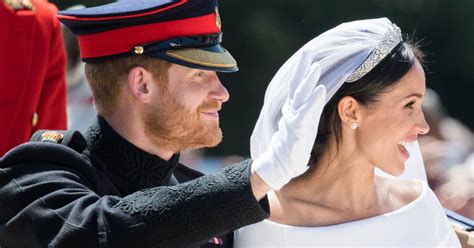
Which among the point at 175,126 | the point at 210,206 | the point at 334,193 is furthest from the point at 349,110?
the point at 210,206

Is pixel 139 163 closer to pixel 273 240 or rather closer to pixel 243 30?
pixel 273 240

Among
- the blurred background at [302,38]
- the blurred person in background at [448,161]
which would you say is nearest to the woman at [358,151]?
the blurred person in background at [448,161]

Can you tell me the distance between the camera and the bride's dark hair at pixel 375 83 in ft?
11.7

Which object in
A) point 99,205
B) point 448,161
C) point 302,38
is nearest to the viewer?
point 99,205

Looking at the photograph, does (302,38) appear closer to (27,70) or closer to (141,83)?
(27,70)

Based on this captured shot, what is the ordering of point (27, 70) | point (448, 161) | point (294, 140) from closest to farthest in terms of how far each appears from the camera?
point (294, 140)
point (27, 70)
point (448, 161)

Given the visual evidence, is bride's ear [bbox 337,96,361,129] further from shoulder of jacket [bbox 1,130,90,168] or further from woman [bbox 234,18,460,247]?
shoulder of jacket [bbox 1,130,90,168]

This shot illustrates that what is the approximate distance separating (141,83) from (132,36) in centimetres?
13

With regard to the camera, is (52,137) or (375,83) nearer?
(52,137)

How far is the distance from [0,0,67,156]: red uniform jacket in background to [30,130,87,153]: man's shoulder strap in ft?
3.72

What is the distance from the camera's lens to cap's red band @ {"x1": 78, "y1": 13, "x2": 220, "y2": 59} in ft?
11.0

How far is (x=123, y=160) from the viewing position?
334 centimetres

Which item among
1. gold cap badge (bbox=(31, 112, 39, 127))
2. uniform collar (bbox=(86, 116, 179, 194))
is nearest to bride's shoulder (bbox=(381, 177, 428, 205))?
uniform collar (bbox=(86, 116, 179, 194))

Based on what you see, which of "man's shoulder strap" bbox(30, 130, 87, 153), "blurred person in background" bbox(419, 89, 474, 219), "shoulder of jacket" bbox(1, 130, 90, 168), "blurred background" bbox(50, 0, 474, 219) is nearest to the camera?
"shoulder of jacket" bbox(1, 130, 90, 168)
